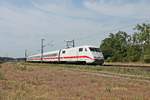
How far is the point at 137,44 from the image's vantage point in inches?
3858

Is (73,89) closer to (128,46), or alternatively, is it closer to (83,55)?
Result: (83,55)

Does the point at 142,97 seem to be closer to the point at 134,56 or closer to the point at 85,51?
the point at 85,51

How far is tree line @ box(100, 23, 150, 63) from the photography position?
279ft

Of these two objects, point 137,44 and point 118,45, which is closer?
point 137,44

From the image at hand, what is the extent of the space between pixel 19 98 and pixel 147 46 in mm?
78867

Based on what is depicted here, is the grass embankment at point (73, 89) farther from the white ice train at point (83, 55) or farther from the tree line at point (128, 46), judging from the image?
the tree line at point (128, 46)

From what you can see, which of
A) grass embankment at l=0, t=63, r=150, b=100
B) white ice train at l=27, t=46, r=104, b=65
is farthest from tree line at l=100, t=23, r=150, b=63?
grass embankment at l=0, t=63, r=150, b=100

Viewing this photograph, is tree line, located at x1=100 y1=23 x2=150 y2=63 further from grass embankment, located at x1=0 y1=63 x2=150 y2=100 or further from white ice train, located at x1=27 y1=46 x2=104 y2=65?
grass embankment, located at x1=0 y1=63 x2=150 y2=100

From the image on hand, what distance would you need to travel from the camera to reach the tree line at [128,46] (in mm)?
85000

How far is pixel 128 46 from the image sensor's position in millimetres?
103812

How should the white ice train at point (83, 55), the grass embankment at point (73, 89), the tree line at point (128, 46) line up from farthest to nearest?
1. the tree line at point (128, 46)
2. the white ice train at point (83, 55)
3. the grass embankment at point (73, 89)

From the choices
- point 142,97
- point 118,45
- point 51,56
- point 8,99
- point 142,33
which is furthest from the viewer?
point 118,45

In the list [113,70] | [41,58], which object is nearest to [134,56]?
[41,58]

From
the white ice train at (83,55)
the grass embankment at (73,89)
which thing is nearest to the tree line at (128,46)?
the white ice train at (83,55)
